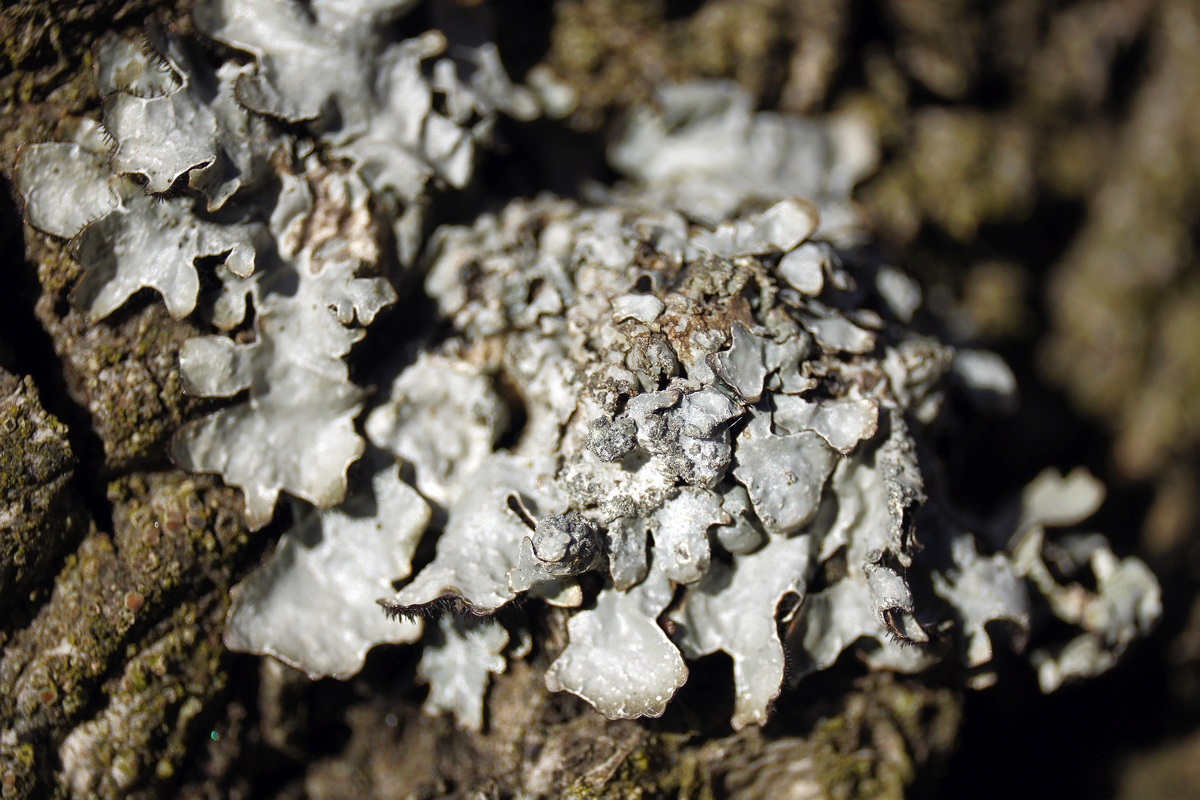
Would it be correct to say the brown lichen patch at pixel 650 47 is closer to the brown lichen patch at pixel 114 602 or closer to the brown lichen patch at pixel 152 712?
the brown lichen patch at pixel 114 602

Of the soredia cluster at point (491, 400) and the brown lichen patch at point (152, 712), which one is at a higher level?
the soredia cluster at point (491, 400)

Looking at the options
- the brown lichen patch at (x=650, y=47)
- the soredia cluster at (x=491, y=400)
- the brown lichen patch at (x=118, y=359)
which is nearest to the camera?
the soredia cluster at (x=491, y=400)

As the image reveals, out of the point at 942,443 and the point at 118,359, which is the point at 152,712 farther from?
the point at 942,443

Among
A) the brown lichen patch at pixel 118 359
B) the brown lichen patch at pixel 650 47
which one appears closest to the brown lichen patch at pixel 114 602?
the brown lichen patch at pixel 118 359

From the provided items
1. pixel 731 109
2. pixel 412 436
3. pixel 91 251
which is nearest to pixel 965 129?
pixel 731 109

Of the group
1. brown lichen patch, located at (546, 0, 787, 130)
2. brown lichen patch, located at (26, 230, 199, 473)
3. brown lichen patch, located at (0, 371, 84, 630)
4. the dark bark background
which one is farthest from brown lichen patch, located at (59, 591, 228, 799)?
brown lichen patch, located at (546, 0, 787, 130)

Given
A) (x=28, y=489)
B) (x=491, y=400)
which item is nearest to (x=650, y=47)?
(x=491, y=400)
